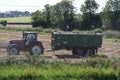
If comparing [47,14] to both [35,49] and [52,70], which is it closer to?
[35,49]

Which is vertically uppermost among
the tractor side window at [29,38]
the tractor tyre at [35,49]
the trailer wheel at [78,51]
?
the tractor side window at [29,38]

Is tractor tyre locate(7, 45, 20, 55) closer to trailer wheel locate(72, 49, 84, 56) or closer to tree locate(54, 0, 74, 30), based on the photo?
trailer wheel locate(72, 49, 84, 56)

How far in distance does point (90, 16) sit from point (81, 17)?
1620 millimetres

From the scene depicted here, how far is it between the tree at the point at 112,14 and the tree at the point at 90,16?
2.18 m

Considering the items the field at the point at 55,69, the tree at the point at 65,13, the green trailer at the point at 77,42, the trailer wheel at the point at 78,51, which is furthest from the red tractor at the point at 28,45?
the tree at the point at 65,13

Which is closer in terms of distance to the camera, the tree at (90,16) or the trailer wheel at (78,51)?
the trailer wheel at (78,51)

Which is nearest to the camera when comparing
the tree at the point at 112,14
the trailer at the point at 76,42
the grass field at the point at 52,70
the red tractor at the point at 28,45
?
the grass field at the point at 52,70

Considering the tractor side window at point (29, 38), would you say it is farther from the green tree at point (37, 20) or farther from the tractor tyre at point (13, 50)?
the green tree at point (37, 20)

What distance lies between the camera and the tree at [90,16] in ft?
215

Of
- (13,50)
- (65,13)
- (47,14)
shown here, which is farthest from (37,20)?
(13,50)

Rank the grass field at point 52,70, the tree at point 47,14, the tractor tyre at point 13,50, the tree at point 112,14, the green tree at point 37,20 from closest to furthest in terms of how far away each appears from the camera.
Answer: the grass field at point 52,70 < the tractor tyre at point 13,50 < the tree at point 112,14 < the tree at point 47,14 < the green tree at point 37,20

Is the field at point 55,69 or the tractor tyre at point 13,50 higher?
the field at point 55,69

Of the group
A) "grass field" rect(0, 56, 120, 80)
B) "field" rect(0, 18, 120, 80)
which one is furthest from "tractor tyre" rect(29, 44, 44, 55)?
"grass field" rect(0, 56, 120, 80)

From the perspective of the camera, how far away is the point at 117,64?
62.8 feet
